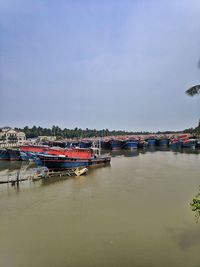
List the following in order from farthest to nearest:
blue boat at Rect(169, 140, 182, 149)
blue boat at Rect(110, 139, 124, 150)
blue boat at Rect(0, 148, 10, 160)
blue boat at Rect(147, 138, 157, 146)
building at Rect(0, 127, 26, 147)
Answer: building at Rect(0, 127, 26, 147)
blue boat at Rect(147, 138, 157, 146)
blue boat at Rect(169, 140, 182, 149)
blue boat at Rect(110, 139, 124, 150)
blue boat at Rect(0, 148, 10, 160)

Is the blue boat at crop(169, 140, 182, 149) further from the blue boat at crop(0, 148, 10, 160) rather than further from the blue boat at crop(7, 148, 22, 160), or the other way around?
the blue boat at crop(0, 148, 10, 160)

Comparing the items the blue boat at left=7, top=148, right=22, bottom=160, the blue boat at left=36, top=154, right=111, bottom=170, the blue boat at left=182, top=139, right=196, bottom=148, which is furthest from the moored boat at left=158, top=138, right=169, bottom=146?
the blue boat at left=36, top=154, right=111, bottom=170

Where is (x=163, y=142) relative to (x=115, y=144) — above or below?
above

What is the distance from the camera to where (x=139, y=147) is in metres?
68.8

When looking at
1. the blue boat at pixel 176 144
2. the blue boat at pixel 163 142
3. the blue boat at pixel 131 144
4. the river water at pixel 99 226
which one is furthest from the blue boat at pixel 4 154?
the blue boat at pixel 163 142

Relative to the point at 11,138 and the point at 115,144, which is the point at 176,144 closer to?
the point at 115,144

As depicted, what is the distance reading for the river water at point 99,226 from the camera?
9.23m

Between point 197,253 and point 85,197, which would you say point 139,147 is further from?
point 197,253

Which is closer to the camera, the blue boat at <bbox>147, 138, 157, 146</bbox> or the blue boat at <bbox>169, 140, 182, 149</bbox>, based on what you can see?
the blue boat at <bbox>169, 140, 182, 149</bbox>

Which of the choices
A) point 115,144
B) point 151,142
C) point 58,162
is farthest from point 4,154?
point 151,142

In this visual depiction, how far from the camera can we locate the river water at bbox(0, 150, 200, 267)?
30.3 feet

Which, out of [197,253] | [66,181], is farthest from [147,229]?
[66,181]

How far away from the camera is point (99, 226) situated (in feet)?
40.0

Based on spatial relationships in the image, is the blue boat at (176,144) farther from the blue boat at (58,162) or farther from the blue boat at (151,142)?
the blue boat at (58,162)
